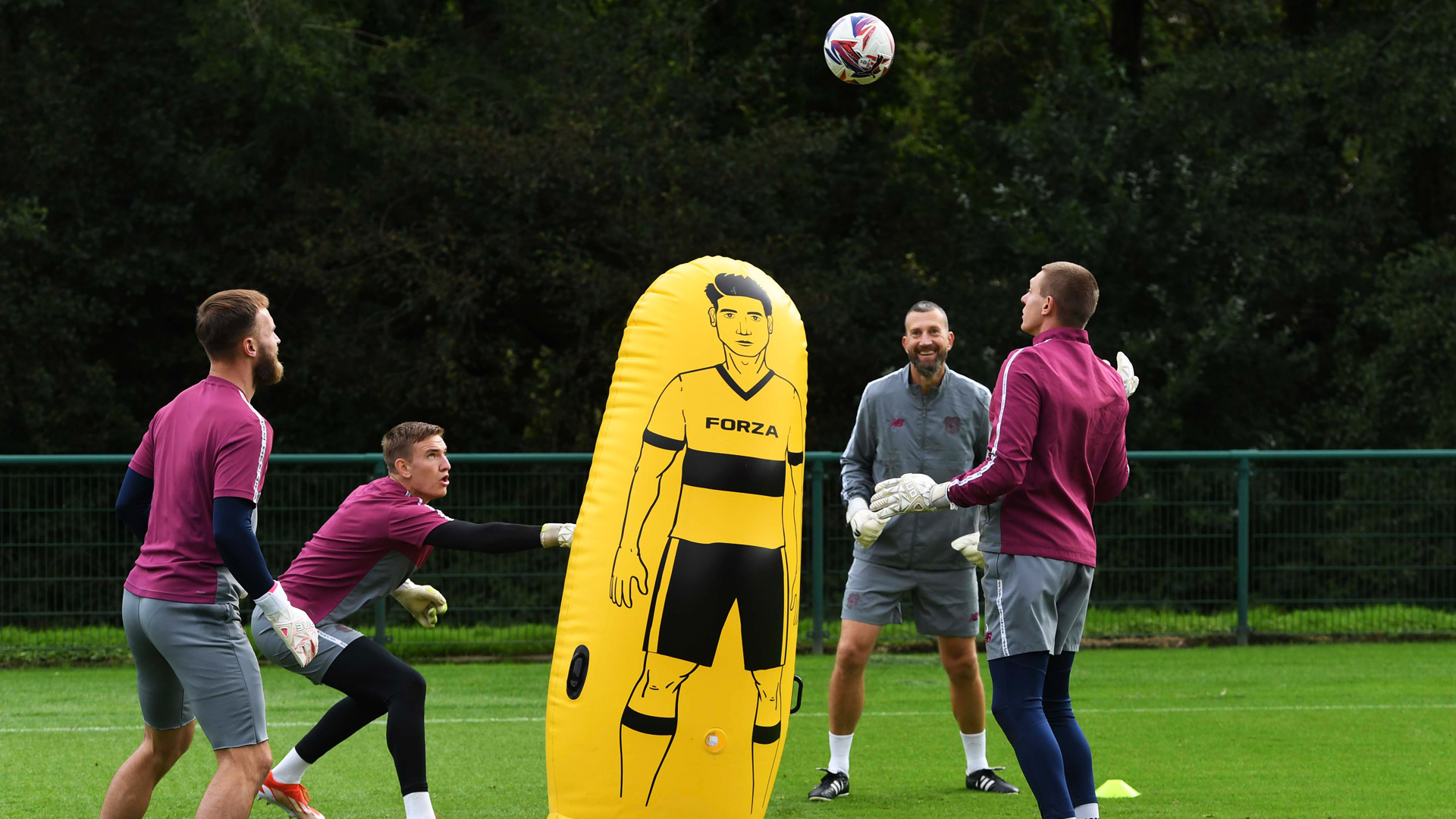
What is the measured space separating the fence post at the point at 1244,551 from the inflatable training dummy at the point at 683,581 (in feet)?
28.4

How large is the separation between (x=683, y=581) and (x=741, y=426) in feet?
1.75

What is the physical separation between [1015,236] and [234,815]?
51.0 feet

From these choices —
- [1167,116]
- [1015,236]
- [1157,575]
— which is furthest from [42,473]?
[1167,116]

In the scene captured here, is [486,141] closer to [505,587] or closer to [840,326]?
[840,326]

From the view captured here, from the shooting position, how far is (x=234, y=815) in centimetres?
461

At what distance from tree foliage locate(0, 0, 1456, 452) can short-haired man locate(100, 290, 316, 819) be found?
12.3 metres

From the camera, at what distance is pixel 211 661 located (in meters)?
4.67

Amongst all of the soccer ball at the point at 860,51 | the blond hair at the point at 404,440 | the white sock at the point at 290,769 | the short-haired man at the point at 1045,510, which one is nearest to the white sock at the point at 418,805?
the white sock at the point at 290,769

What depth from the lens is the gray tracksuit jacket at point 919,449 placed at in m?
6.99

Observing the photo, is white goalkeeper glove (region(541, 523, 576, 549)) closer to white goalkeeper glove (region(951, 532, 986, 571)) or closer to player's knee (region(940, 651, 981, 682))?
white goalkeeper glove (region(951, 532, 986, 571))

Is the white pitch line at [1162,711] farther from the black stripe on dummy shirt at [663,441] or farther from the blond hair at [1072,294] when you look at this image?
the black stripe on dummy shirt at [663,441]

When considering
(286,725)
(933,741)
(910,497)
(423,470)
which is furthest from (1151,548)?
(423,470)

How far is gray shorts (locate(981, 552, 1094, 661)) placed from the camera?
5.04m

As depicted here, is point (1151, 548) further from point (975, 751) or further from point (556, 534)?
point (556, 534)
